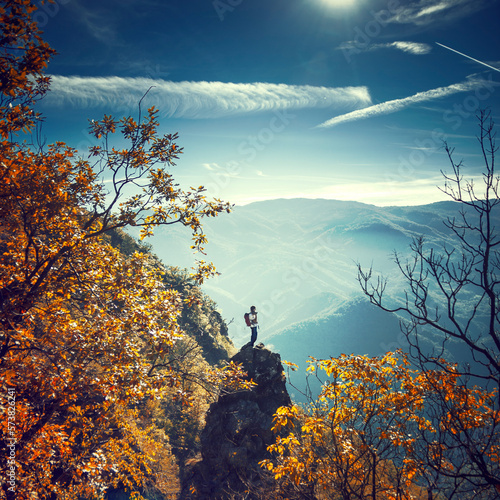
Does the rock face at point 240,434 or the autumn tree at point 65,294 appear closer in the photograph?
the autumn tree at point 65,294

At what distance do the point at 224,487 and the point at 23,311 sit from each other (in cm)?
1591

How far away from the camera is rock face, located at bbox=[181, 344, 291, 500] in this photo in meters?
15.2

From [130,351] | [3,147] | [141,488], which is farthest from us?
[141,488]

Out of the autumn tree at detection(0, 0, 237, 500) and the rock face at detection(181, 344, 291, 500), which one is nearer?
the autumn tree at detection(0, 0, 237, 500)

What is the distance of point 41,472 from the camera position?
7.43 meters

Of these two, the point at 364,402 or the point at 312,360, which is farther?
the point at 312,360

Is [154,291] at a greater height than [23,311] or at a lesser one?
greater

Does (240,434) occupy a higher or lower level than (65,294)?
lower

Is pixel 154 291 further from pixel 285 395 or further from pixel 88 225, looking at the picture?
pixel 285 395

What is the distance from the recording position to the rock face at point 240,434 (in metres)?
15.2

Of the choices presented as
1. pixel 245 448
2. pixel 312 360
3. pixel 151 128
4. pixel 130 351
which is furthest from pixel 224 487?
pixel 151 128

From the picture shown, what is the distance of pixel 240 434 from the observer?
1576 cm

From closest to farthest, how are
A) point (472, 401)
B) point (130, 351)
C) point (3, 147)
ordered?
point (3, 147), point (130, 351), point (472, 401)

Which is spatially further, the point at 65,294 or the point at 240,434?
the point at 240,434
